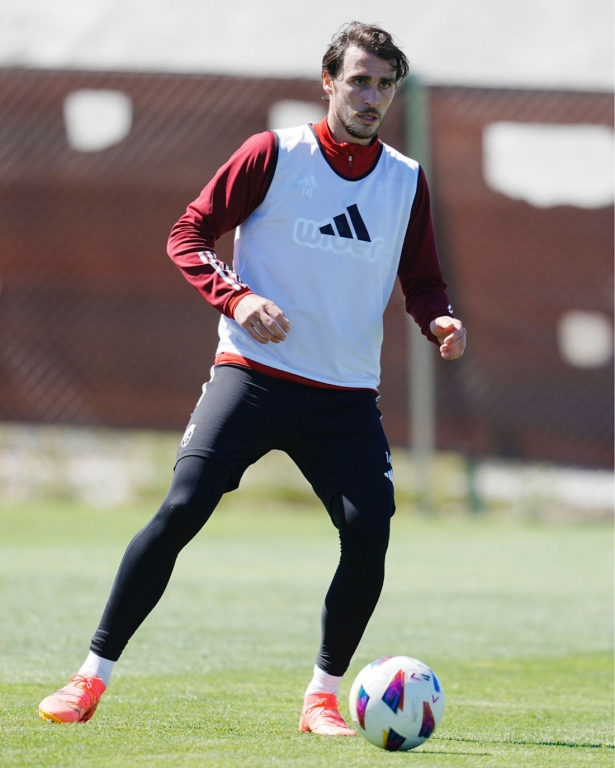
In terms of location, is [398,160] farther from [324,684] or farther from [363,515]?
[324,684]

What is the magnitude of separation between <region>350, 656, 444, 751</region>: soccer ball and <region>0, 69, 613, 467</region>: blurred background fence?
26.7ft

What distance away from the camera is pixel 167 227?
1157 cm

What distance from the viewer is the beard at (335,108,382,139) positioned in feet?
12.2

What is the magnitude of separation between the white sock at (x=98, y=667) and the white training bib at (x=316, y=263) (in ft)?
3.03

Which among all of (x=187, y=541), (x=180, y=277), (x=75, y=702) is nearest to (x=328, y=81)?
(x=187, y=541)

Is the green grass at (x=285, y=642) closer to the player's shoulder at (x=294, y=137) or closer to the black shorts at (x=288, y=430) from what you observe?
the black shorts at (x=288, y=430)

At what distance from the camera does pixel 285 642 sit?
5.50 meters

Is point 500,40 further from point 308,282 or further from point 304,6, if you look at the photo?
point 308,282

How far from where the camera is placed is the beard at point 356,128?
3.72m

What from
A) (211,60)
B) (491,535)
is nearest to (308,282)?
(491,535)

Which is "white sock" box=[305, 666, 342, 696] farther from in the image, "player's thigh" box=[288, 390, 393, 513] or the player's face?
the player's face

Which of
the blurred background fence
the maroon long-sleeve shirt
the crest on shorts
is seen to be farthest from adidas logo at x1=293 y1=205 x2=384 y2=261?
the blurred background fence

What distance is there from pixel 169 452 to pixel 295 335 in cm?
827

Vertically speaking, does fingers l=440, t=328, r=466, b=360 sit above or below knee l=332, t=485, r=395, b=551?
above
